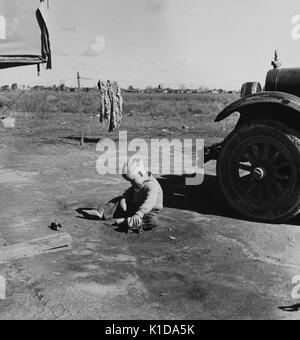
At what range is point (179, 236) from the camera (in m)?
5.70

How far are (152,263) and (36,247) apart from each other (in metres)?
1.29

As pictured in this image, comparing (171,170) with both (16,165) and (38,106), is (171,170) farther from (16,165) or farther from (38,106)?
(38,106)

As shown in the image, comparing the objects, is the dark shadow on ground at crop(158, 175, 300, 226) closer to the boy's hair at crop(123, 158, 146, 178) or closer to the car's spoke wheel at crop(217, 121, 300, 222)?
the car's spoke wheel at crop(217, 121, 300, 222)

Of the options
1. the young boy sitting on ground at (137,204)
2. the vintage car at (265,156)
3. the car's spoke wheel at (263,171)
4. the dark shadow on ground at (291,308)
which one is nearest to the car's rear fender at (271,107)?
the vintage car at (265,156)

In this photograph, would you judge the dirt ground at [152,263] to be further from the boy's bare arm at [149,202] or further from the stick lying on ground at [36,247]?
the boy's bare arm at [149,202]

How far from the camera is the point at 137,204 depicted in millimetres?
6195

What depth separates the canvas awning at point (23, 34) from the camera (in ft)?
24.2

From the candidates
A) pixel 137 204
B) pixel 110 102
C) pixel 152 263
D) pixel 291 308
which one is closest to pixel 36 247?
pixel 152 263

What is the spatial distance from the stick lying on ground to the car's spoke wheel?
2534 mm

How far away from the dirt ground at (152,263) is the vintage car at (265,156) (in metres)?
0.28

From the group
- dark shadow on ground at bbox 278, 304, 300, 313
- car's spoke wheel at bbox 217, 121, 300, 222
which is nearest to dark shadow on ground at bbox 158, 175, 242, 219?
car's spoke wheel at bbox 217, 121, 300, 222

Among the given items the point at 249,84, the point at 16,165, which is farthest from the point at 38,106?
the point at 249,84

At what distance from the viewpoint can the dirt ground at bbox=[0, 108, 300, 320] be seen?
3805mm

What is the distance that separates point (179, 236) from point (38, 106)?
28.1 m
